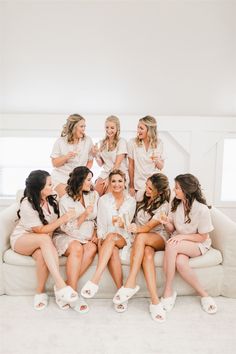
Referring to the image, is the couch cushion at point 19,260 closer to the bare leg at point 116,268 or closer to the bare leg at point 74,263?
the bare leg at point 74,263

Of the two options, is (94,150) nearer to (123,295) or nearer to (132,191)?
(132,191)

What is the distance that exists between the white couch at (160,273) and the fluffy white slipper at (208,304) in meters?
0.12

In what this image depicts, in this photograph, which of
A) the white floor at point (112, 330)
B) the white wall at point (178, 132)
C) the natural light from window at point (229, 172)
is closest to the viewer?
the white floor at point (112, 330)

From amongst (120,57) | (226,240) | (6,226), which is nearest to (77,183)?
(6,226)

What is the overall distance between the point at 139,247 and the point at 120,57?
252 cm

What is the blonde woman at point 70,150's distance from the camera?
3.46 meters

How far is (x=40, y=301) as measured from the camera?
2.71 meters

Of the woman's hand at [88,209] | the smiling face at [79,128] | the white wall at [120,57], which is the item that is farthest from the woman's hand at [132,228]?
the white wall at [120,57]

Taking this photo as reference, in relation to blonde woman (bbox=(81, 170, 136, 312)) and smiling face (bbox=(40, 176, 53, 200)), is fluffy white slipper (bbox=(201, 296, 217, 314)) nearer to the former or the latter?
blonde woman (bbox=(81, 170, 136, 312))

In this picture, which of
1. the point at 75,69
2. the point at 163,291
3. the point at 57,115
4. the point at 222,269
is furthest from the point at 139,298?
the point at 75,69

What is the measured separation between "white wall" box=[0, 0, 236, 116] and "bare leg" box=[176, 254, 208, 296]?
2.27 m

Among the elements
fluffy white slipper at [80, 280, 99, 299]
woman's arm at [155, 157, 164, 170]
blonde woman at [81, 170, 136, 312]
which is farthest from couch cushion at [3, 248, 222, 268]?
woman's arm at [155, 157, 164, 170]

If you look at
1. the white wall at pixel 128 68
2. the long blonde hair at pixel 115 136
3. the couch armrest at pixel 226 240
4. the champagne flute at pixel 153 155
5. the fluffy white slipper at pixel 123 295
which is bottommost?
the fluffy white slipper at pixel 123 295

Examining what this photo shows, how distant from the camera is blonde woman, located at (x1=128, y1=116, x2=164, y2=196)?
11.5 ft
